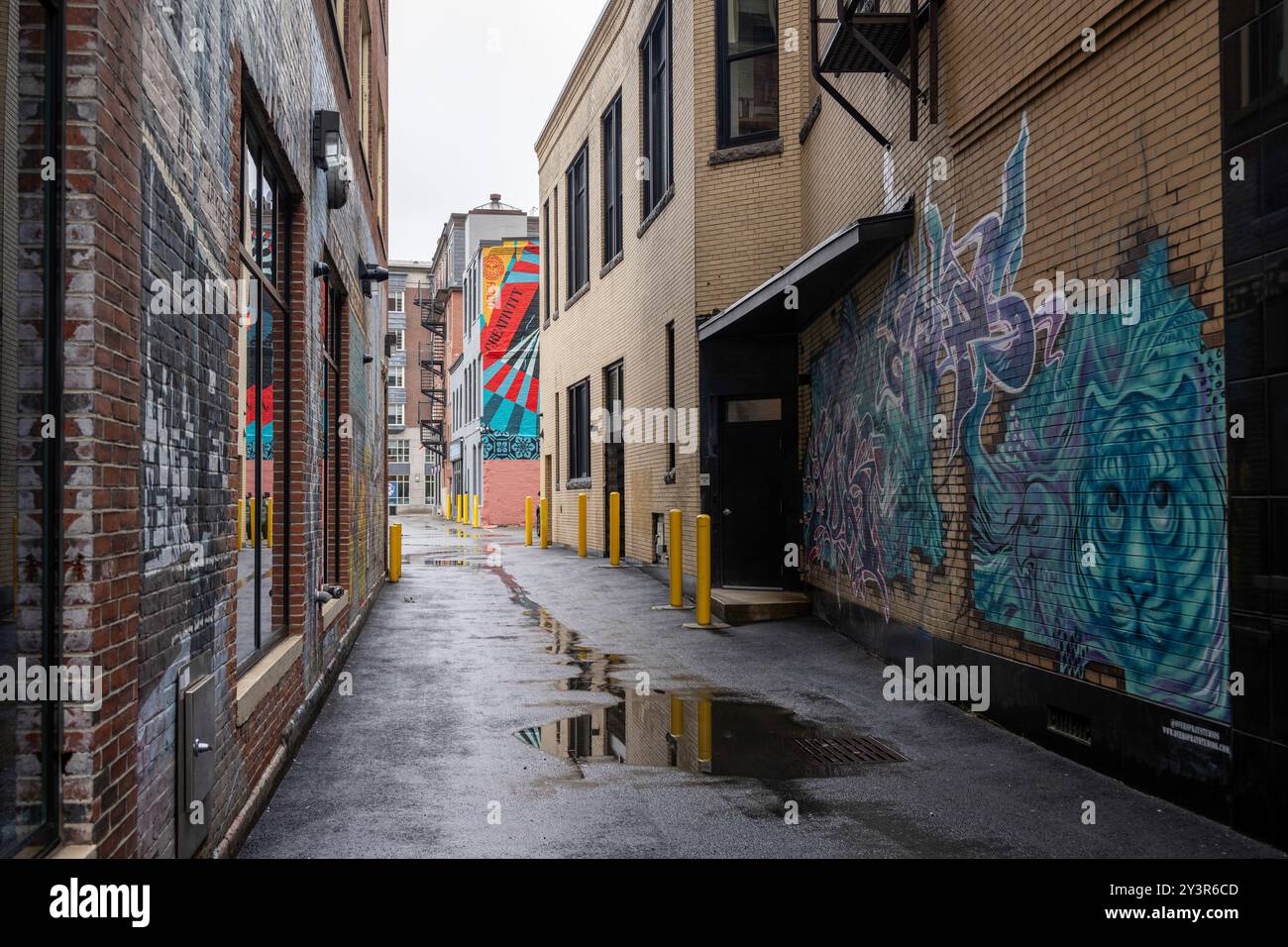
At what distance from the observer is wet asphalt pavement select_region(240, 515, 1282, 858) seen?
5074mm

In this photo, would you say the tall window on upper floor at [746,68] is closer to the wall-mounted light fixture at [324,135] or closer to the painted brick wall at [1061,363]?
the painted brick wall at [1061,363]

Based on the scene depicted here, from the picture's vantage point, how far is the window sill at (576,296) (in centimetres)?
2423

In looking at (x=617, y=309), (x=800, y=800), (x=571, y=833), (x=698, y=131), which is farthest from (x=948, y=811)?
(x=617, y=309)

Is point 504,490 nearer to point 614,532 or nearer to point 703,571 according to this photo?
point 614,532

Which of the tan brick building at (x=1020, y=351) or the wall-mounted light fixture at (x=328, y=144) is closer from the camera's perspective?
the tan brick building at (x=1020, y=351)

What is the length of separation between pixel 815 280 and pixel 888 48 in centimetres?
231

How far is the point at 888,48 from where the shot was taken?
9.75 metres

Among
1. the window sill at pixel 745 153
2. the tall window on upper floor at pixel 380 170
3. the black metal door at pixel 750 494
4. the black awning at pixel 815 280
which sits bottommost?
A: the black metal door at pixel 750 494

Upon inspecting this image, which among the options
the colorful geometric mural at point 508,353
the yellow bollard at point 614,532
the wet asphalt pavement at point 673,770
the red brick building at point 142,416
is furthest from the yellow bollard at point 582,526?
the colorful geometric mural at point 508,353

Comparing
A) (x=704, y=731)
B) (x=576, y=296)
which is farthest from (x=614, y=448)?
(x=704, y=731)

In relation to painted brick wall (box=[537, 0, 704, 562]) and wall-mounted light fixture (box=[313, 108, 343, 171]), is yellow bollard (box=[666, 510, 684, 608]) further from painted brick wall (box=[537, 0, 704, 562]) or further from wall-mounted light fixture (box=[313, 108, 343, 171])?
wall-mounted light fixture (box=[313, 108, 343, 171])

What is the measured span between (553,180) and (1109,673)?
23974 mm

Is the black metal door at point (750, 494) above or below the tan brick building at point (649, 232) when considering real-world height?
below

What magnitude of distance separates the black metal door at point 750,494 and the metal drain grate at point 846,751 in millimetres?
6939
